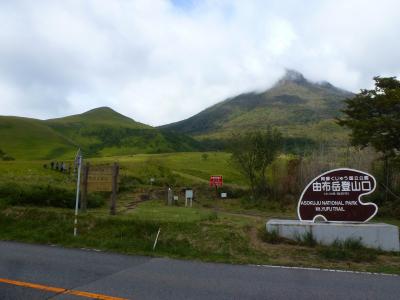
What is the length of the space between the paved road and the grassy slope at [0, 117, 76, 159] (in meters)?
62.6

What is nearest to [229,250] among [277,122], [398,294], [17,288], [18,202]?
[398,294]

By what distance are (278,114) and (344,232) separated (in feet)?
453

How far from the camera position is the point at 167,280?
7324 mm

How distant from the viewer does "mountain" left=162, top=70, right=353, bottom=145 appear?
119325 mm

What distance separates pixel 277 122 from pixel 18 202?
119 meters

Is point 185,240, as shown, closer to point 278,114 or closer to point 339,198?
point 339,198

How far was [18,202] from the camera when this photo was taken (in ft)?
49.1

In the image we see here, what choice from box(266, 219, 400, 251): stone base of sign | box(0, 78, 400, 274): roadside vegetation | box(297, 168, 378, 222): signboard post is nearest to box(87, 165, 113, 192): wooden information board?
box(0, 78, 400, 274): roadside vegetation

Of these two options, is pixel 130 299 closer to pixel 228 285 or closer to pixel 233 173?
pixel 228 285

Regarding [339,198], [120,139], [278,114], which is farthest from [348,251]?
[278,114]

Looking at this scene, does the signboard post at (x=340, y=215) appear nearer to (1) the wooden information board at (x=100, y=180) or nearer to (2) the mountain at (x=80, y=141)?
(1) the wooden information board at (x=100, y=180)

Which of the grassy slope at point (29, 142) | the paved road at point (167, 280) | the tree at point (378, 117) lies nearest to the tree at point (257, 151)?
the tree at point (378, 117)

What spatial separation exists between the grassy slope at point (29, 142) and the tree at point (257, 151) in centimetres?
4701

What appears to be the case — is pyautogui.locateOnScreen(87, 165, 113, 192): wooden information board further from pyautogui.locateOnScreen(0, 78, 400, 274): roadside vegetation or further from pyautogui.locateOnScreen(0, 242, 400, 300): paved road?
pyautogui.locateOnScreen(0, 242, 400, 300): paved road
